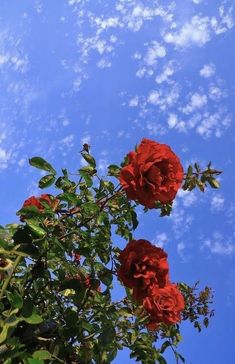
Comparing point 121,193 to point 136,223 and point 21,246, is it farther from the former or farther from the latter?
point 21,246

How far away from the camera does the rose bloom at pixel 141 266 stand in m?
1.96

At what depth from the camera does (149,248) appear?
2.00 m

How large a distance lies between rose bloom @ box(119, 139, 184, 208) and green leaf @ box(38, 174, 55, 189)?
0.42m

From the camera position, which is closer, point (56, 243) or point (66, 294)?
point (56, 243)

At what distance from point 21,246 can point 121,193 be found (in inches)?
19.3

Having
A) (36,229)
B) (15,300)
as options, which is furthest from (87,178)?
(15,300)

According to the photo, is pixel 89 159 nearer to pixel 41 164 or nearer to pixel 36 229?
pixel 41 164

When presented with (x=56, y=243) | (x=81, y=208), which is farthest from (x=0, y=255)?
(x=81, y=208)

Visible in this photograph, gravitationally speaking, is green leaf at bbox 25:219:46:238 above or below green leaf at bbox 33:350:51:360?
above

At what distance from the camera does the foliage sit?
1.92 metres

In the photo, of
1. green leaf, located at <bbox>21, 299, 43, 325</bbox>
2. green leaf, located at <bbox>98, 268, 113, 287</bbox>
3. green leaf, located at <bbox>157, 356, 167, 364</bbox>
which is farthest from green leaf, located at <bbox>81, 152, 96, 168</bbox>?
green leaf, located at <bbox>157, 356, 167, 364</bbox>

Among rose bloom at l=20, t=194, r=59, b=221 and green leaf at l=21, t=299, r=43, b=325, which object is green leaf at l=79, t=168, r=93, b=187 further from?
green leaf at l=21, t=299, r=43, b=325

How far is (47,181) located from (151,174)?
Answer: 0.54 meters

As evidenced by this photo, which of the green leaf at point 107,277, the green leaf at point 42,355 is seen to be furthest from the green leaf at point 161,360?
the green leaf at point 42,355
